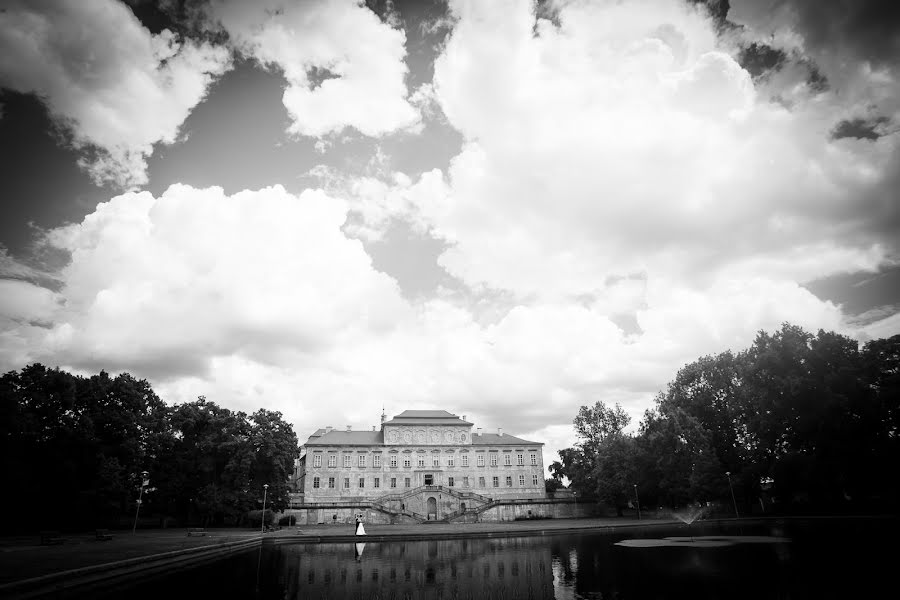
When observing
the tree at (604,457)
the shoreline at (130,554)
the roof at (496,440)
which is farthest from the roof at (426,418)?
the shoreline at (130,554)

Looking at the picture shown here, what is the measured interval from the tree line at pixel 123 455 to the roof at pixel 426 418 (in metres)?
24.7

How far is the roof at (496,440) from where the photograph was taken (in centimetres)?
7488

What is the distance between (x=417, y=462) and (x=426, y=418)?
7022mm

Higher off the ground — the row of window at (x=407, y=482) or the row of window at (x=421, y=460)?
the row of window at (x=421, y=460)

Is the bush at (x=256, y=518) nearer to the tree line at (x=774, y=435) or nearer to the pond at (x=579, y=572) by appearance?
the pond at (x=579, y=572)

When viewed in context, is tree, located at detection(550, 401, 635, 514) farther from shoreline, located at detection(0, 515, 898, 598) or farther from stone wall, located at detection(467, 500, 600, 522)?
shoreline, located at detection(0, 515, 898, 598)

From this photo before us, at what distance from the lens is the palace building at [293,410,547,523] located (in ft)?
225

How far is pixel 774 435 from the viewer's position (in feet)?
138

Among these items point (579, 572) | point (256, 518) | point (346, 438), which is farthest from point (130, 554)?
point (346, 438)

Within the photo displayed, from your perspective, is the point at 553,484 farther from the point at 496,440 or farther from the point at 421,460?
the point at 421,460

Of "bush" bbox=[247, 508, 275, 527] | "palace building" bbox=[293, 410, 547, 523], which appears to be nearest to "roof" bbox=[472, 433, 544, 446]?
"palace building" bbox=[293, 410, 547, 523]

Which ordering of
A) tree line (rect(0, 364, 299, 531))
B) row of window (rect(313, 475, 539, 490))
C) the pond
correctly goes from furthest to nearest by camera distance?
1. row of window (rect(313, 475, 539, 490))
2. tree line (rect(0, 364, 299, 531))
3. the pond

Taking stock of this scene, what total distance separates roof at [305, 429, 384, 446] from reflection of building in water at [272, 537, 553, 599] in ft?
146

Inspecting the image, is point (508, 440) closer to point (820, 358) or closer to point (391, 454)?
point (391, 454)
